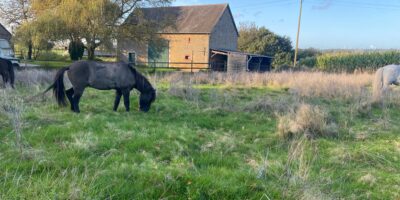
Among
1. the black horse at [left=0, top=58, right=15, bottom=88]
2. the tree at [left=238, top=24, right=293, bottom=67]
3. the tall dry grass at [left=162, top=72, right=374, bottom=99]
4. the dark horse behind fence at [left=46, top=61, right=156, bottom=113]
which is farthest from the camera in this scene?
the tree at [left=238, top=24, right=293, bottom=67]

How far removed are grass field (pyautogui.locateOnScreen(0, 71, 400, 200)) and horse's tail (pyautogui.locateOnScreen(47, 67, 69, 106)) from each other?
0.79 feet

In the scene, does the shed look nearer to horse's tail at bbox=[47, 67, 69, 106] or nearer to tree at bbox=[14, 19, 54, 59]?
tree at bbox=[14, 19, 54, 59]

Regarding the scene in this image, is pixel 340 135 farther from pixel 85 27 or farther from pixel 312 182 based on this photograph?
pixel 85 27

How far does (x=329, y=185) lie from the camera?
4.01m

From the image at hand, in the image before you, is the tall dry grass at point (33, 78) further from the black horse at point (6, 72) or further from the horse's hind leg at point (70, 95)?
the horse's hind leg at point (70, 95)

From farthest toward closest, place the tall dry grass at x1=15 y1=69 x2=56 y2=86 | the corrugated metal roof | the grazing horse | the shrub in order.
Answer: the corrugated metal roof → the tall dry grass at x1=15 y1=69 x2=56 y2=86 → the grazing horse → the shrub

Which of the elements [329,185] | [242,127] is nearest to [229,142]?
[242,127]

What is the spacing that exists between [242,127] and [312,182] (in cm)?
327

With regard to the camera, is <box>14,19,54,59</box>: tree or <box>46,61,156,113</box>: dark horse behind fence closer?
<box>46,61,156,113</box>: dark horse behind fence

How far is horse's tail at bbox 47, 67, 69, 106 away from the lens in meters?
7.73

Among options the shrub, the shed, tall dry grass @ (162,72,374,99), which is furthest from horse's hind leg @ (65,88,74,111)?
the shed

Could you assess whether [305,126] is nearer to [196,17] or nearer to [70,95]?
[70,95]

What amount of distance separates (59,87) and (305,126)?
5425 mm

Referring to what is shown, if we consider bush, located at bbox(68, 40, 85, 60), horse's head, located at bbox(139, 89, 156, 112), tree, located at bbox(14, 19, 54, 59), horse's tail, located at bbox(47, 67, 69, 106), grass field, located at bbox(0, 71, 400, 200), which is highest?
tree, located at bbox(14, 19, 54, 59)
